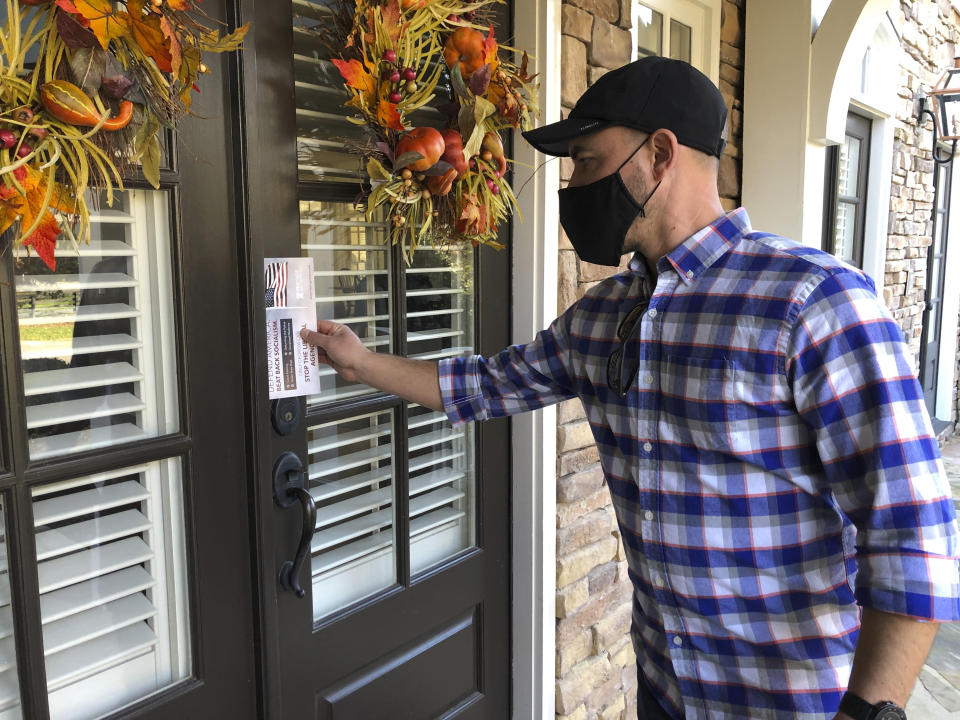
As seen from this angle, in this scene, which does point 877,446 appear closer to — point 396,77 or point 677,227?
point 677,227

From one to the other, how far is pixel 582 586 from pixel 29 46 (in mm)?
2006

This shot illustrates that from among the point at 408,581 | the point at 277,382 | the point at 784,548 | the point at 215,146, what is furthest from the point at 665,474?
the point at 215,146

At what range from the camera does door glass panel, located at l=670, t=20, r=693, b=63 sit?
283cm

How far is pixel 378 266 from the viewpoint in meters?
1.83

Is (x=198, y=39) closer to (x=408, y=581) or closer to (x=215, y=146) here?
(x=215, y=146)

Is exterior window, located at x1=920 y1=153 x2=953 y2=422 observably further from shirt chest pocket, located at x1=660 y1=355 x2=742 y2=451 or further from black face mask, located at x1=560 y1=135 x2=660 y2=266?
shirt chest pocket, located at x1=660 y1=355 x2=742 y2=451

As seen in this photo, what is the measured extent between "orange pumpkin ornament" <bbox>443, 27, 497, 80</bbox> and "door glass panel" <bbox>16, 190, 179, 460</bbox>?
0.67m

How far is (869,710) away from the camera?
102 cm

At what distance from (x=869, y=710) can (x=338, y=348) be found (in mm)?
1120

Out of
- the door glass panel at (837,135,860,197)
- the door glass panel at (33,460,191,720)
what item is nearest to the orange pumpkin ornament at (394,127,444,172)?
the door glass panel at (33,460,191,720)

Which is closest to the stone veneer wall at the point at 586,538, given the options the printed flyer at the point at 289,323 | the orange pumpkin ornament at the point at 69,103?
the printed flyer at the point at 289,323

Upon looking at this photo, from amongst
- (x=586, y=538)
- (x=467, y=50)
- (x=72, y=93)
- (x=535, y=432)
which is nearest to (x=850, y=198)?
(x=586, y=538)

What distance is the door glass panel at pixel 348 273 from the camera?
170 cm

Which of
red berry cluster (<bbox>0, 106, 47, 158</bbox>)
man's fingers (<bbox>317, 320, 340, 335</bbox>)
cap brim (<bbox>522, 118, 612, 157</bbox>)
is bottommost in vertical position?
man's fingers (<bbox>317, 320, 340, 335</bbox>)
